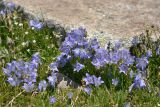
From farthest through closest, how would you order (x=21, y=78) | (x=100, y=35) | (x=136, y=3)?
(x=136, y=3) → (x=100, y=35) → (x=21, y=78)

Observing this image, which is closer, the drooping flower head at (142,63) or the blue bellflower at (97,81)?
the blue bellflower at (97,81)

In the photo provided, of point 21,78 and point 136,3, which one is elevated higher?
point 136,3

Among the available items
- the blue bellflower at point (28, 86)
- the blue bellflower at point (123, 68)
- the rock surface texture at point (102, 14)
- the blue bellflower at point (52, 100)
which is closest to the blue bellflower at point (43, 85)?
the blue bellflower at point (28, 86)

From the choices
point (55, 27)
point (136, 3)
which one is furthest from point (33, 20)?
point (136, 3)

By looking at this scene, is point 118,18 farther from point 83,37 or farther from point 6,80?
point 6,80

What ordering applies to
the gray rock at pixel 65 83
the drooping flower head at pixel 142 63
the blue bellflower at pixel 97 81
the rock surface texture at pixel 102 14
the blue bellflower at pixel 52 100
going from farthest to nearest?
the rock surface texture at pixel 102 14
the gray rock at pixel 65 83
the drooping flower head at pixel 142 63
the blue bellflower at pixel 97 81
the blue bellflower at pixel 52 100

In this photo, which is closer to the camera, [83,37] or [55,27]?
[83,37]

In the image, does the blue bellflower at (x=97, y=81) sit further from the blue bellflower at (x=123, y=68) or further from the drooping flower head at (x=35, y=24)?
the drooping flower head at (x=35, y=24)

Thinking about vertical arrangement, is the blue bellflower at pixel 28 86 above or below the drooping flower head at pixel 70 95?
above

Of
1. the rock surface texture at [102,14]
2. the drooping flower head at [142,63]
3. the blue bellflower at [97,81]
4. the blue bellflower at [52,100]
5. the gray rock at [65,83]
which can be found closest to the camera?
the blue bellflower at [52,100]
